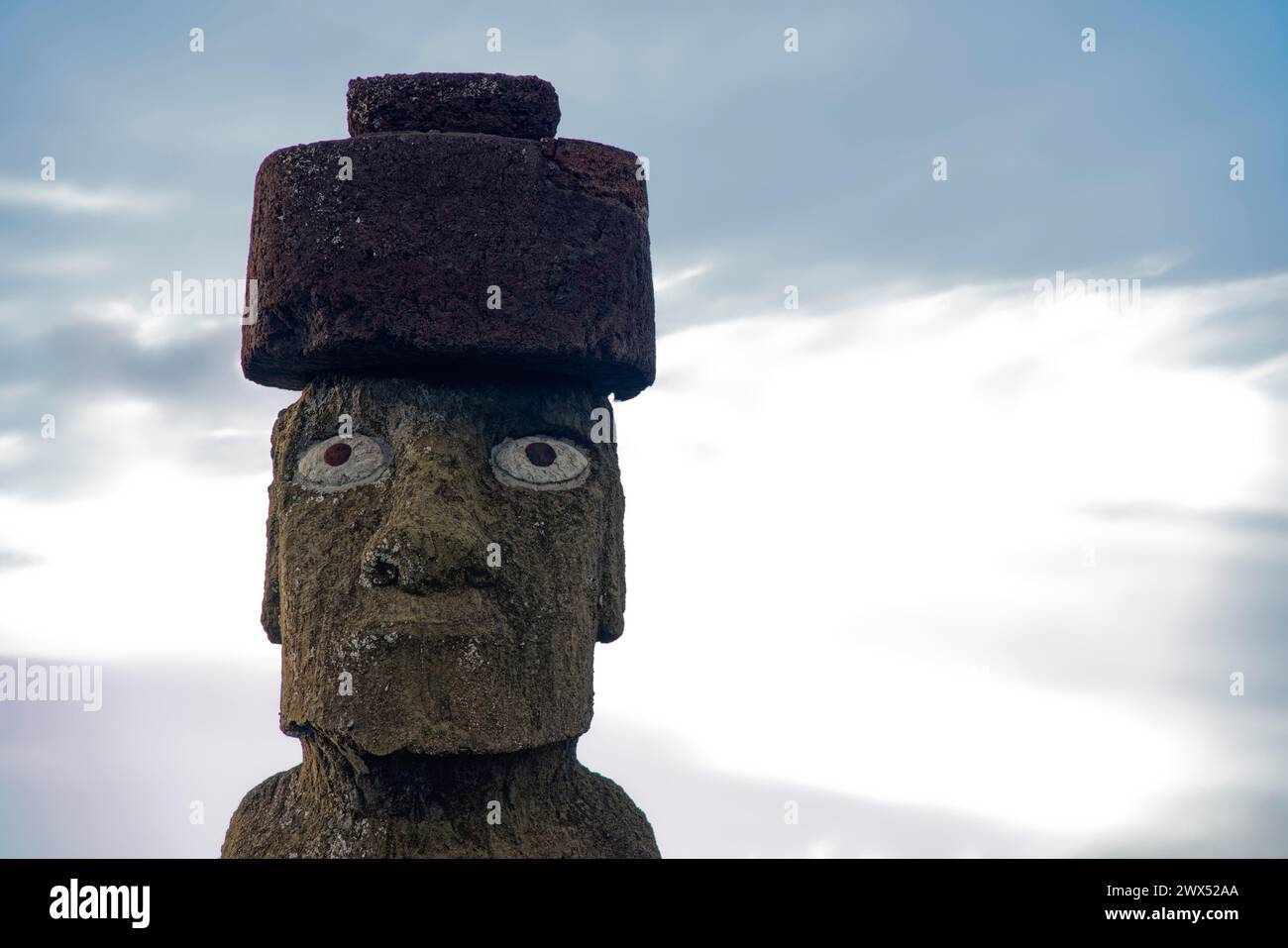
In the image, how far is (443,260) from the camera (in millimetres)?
5152

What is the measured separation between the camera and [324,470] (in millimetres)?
5352

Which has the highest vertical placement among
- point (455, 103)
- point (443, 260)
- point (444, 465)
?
point (455, 103)

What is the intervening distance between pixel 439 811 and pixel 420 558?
0.98 meters

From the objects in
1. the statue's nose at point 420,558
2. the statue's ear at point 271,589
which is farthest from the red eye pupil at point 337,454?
the statue's nose at point 420,558

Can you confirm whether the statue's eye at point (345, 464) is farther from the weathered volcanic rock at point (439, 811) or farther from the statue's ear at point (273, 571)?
the weathered volcanic rock at point (439, 811)

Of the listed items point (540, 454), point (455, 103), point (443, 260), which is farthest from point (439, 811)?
point (455, 103)

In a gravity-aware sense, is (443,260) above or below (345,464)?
above

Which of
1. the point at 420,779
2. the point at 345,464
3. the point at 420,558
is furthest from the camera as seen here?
the point at 345,464

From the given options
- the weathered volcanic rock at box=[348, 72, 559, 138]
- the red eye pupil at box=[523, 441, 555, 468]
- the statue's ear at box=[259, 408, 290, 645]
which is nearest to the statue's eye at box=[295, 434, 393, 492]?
the statue's ear at box=[259, 408, 290, 645]

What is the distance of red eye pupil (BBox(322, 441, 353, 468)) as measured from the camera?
5.35 m

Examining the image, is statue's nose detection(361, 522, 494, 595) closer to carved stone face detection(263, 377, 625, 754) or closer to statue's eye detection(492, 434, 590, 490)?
carved stone face detection(263, 377, 625, 754)

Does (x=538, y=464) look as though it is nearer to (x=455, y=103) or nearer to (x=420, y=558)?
(x=420, y=558)

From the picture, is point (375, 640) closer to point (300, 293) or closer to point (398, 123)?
point (300, 293)
